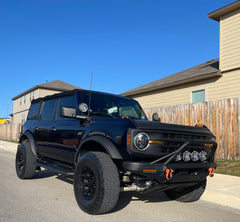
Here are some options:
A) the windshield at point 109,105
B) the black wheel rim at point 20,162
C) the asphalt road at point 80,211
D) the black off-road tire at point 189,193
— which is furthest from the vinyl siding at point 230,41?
the black wheel rim at point 20,162

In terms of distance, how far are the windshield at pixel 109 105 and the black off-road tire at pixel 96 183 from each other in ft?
3.79

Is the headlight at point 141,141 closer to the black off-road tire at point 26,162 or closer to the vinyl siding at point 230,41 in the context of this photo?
the black off-road tire at point 26,162

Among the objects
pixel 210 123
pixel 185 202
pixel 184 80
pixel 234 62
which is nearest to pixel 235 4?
pixel 234 62

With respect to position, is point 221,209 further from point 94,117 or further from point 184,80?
point 184,80

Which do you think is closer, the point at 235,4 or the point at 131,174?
the point at 131,174

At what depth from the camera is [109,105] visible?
5.35 meters

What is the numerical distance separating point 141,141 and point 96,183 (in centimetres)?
89

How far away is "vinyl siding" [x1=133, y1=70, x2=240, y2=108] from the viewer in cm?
1250

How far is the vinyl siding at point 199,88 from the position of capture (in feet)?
41.0

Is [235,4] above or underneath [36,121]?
above

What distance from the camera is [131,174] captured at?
3877mm

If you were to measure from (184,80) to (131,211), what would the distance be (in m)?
11.3

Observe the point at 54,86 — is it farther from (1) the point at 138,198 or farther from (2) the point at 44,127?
(1) the point at 138,198

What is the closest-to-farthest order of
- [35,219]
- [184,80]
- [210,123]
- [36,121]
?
1. [35,219]
2. [36,121]
3. [210,123]
4. [184,80]
